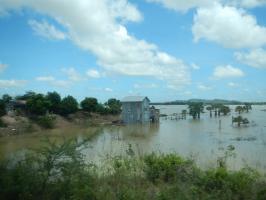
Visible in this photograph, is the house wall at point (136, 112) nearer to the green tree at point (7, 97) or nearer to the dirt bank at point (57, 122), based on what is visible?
the dirt bank at point (57, 122)

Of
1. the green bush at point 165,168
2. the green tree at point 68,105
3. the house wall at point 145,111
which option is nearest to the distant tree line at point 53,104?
the green tree at point 68,105

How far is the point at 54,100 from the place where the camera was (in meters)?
44.7

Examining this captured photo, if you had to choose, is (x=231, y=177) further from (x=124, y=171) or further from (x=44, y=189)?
(x=44, y=189)

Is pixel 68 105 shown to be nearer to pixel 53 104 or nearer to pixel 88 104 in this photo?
pixel 53 104

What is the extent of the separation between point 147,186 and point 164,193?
2.09m

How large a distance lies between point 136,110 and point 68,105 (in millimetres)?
8880

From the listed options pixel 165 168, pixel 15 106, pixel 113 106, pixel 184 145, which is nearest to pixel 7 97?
pixel 15 106

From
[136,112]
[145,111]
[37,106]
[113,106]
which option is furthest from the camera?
[113,106]

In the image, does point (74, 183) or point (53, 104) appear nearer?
point (74, 183)

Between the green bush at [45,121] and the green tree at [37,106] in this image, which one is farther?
the green tree at [37,106]

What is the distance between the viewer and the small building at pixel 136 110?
4731 centimetres

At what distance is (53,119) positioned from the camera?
1615 inches

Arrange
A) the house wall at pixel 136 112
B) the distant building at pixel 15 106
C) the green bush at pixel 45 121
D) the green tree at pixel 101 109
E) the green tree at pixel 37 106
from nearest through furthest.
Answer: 1. the green bush at pixel 45 121
2. the green tree at pixel 37 106
3. the distant building at pixel 15 106
4. the house wall at pixel 136 112
5. the green tree at pixel 101 109

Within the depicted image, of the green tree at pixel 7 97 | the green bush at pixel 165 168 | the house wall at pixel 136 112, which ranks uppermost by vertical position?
the green tree at pixel 7 97
